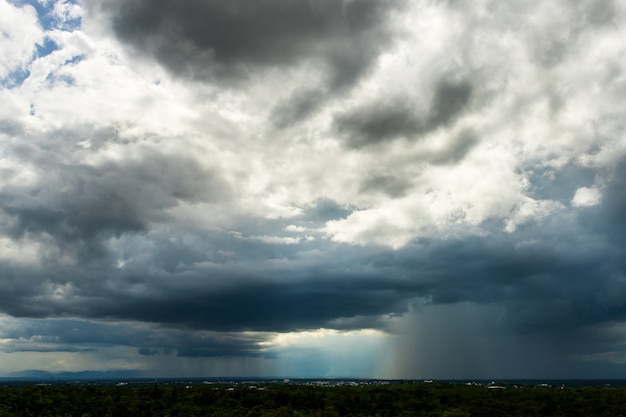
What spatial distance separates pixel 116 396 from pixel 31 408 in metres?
32.5

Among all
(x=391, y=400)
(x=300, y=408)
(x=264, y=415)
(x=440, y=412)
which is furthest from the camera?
(x=391, y=400)

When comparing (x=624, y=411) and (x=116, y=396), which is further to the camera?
(x=116, y=396)

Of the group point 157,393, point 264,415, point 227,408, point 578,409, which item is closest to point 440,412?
point 578,409

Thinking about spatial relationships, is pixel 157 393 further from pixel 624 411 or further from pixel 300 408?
pixel 624 411

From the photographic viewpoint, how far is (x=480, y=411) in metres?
144

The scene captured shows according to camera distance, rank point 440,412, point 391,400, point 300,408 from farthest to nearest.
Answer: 1. point 391,400
2. point 300,408
3. point 440,412

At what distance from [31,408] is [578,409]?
502 ft

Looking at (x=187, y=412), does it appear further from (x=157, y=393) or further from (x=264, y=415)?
(x=157, y=393)

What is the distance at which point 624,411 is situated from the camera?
136 metres

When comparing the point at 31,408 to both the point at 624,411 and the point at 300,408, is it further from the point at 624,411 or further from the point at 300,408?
the point at 624,411

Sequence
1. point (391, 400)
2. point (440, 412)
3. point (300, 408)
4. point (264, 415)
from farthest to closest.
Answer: point (391, 400), point (300, 408), point (440, 412), point (264, 415)

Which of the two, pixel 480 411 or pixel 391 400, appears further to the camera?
pixel 391 400

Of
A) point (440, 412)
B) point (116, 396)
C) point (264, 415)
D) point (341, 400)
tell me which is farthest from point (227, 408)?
point (440, 412)

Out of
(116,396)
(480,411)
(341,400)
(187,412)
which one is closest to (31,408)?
(116,396)
